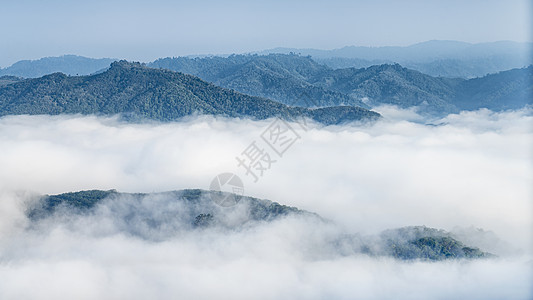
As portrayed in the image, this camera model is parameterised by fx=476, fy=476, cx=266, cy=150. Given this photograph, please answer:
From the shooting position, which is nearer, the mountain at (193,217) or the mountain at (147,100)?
the mountain at (193,217)

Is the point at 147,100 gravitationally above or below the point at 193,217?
above

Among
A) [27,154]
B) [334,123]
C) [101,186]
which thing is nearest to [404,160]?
[334,123]

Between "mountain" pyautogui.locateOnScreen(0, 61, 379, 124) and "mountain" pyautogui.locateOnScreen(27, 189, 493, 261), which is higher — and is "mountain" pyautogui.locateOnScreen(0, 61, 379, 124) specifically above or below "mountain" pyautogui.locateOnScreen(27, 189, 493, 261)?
above

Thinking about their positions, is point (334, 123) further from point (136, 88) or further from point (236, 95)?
point (136, 88)

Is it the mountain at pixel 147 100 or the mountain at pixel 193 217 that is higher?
the mountain at pixel 147 100
